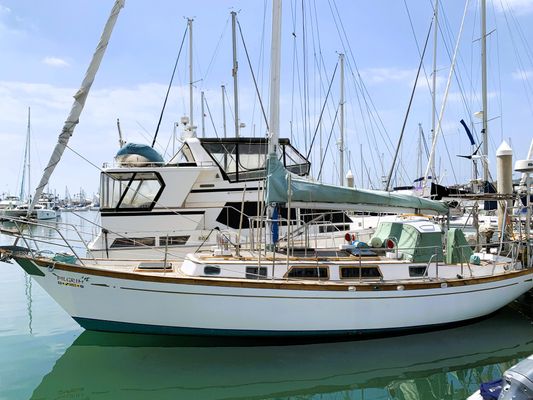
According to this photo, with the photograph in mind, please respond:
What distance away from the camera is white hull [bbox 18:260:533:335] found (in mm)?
7445

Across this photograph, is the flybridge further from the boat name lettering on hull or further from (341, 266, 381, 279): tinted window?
the boat name lettering on hull

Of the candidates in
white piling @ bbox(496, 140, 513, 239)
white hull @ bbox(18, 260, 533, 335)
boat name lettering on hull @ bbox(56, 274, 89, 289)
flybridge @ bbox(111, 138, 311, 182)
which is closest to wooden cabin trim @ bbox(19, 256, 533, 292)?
white hull @ bbox(18, 260, 533, 335)

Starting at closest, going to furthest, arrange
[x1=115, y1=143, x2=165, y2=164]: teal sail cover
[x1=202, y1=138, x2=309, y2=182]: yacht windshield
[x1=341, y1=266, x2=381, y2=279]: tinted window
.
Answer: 1. [x1=341, y1=266, x2=381, y2=279]: tinted window
2. [x1=115, y1=143, x2=165, y2=164]: teal sail cover
3. [x1=202, y1=138, x2=309, y2=182]: yacht windshield

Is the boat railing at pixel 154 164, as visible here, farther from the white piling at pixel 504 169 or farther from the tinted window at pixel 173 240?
the white piling at pixel 504 169

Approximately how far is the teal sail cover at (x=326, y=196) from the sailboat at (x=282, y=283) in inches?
0.9

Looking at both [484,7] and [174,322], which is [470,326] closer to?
[174,322]

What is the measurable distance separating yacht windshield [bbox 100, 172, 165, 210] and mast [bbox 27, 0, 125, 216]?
15.3ft

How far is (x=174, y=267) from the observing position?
28.7ft

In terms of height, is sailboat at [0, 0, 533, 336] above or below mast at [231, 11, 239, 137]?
below

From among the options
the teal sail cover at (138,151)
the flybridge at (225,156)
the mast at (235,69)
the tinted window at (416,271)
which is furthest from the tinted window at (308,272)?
the mast at (235,69)

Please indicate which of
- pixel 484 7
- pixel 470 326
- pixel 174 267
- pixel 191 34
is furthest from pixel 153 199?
pixel 484 7

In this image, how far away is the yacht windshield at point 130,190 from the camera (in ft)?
41.4

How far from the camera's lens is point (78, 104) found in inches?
314

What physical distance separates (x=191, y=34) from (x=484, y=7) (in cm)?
1404
